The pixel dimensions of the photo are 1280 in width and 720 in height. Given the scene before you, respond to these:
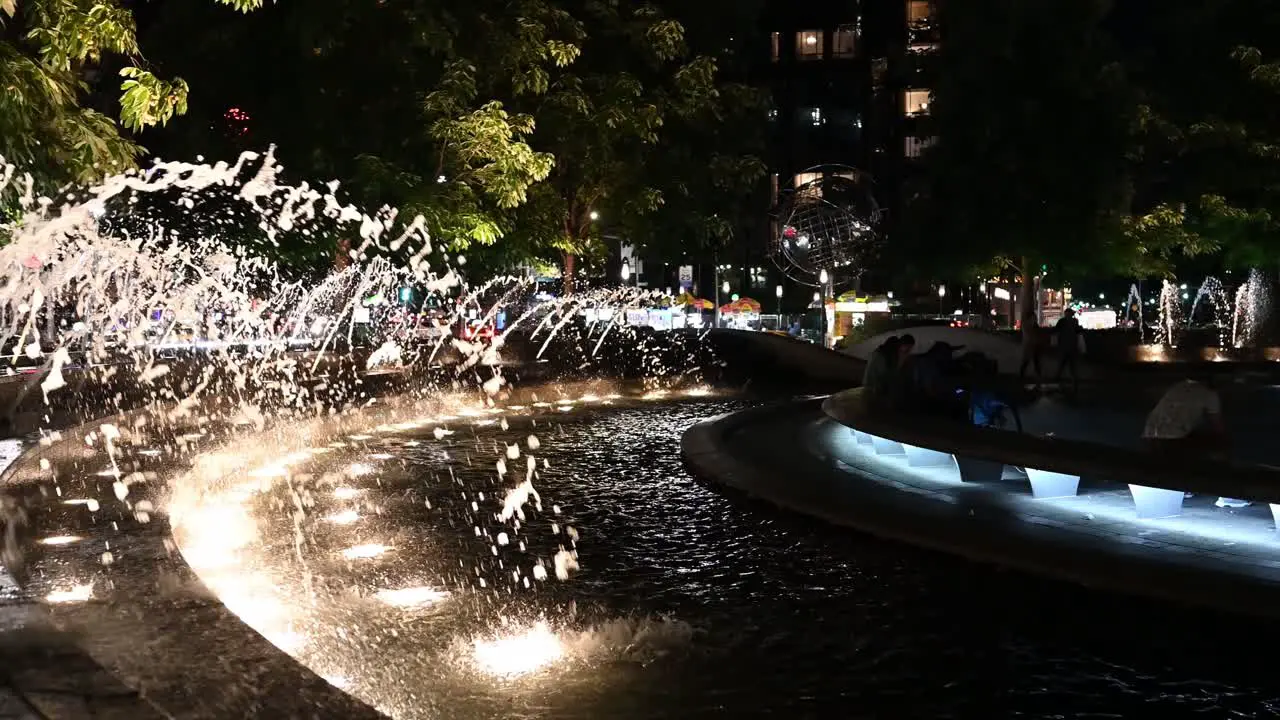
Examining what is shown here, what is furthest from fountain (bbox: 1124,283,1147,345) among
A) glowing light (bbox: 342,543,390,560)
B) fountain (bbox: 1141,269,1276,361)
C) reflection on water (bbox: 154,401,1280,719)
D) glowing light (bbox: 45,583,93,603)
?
glowing light (bbox: 45,583,93,603)

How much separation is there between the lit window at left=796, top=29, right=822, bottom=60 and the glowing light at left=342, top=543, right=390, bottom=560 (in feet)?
291

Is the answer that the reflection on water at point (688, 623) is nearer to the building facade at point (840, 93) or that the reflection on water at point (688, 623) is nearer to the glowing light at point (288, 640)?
the glowing light at point (288, 640)

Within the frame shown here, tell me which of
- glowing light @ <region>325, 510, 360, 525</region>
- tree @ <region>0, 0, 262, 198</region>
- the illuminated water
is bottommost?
the illuminated water

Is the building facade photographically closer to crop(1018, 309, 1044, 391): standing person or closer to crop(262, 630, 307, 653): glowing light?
crop(1018, 309, 1044, 391): standing person

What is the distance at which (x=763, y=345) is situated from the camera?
33.6 meters

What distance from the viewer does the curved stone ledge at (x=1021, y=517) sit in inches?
326

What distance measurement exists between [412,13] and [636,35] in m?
9.12

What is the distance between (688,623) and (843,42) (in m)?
90.2

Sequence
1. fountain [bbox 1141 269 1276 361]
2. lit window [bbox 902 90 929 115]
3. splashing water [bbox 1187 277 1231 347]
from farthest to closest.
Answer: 1. lit window [bbox 902 90 929 115]
2. splashing water [bbox 1187 277 1231 347]
3. fountain [bbox 1141 269 1276 361]

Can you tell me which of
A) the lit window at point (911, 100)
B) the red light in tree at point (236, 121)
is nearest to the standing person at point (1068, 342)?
the red light in tree at point (236, 121)

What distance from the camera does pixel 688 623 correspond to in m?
7.47

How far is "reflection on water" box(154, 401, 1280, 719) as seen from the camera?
20.1 ft

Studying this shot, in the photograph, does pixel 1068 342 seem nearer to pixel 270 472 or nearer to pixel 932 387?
pixel 932 387

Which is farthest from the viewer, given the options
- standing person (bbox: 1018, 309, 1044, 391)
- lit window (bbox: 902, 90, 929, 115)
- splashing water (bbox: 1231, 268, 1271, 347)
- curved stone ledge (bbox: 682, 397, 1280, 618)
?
lit window (bbox: 902, 90, 929, 115)
